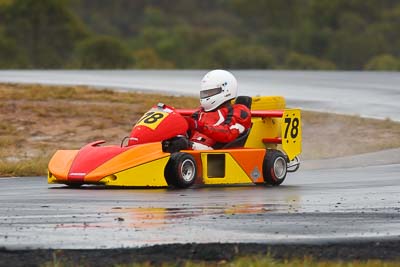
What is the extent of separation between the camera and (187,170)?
1488 cm

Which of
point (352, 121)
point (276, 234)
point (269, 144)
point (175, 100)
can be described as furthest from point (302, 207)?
point (175, 100)

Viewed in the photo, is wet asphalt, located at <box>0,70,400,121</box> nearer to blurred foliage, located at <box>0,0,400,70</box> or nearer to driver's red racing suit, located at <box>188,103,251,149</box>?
driver's red racing suit, located at <box>188,103,251,149</box>

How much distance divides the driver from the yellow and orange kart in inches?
6.2

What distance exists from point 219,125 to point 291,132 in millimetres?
1041

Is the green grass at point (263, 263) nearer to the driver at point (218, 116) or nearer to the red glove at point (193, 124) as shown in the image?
the driver at point (218, 116)

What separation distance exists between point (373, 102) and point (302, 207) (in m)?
14.9

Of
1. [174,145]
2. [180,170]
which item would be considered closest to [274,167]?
[174,145]

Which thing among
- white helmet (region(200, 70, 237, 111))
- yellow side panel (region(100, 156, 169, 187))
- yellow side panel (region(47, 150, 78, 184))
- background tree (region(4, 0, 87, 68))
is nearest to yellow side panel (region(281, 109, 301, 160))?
white helmet (region(200, 70, 237, 111))

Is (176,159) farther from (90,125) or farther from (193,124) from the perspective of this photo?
(90,125)

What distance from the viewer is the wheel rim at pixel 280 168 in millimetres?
15773

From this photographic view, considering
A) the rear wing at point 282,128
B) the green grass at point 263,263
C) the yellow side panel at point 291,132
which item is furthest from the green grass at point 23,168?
the green grass at point 263,263

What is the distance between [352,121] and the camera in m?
23.0

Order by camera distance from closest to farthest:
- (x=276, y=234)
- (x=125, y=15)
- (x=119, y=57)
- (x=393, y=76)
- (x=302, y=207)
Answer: (x=276, y=234), (x=302, y=207), (x=393, y=76), (x=119, y=57), (x=125, y=15)

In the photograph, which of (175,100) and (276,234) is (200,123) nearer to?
(276,234)
